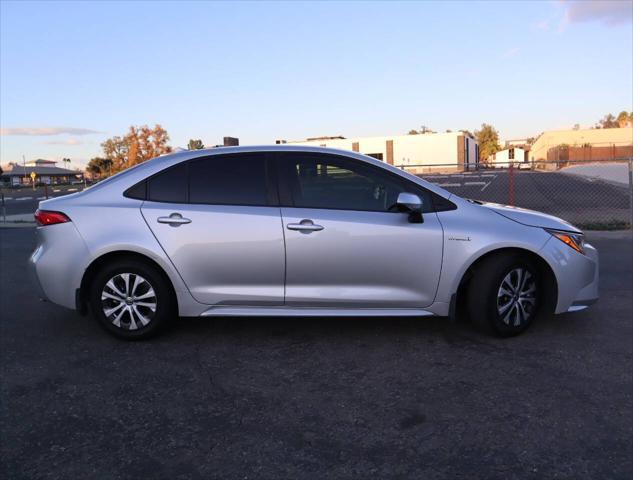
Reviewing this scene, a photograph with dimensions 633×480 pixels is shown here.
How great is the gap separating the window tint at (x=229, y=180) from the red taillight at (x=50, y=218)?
109cm

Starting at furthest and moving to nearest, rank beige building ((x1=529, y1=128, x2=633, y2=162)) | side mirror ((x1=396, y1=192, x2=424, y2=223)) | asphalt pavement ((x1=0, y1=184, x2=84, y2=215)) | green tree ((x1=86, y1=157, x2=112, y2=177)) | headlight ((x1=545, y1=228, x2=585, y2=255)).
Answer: green tree ((x1=86, y1=157, x2=112, y2=177)), beige building ((x1=529, y1=128, x2=633, y2=162)), asphalt pavement ((x1=0, y1=184, x2=84, y2=215)), headlight ((x1=545, y1=228, x2=585, y2=255)), side mirror ((x1=396, y1=192, x2=424, y2=223))

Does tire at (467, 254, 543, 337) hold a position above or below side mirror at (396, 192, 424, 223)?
below

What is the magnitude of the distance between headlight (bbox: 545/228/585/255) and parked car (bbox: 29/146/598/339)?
0.01 metres

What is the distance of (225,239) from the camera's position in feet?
14.7

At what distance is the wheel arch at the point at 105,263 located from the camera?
4598 mm

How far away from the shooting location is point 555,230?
15.4 ft

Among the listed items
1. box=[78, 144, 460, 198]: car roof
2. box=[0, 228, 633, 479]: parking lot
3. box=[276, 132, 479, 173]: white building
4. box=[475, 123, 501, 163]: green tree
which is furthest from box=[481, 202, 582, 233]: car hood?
box=[475, 123, 501, 163]: green tree

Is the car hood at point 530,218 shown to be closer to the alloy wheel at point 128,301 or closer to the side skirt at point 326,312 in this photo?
the side skirt at point 326,312

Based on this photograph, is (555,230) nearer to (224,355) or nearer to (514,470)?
(514,470)

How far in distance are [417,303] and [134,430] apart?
239 centimetres

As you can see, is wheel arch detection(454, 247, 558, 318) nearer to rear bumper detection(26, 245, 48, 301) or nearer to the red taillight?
the red taillight

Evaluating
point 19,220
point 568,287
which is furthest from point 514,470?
point 19,220

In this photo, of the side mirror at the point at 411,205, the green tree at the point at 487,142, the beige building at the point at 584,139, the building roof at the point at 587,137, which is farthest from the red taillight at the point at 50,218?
the green tree at the point at 487,142

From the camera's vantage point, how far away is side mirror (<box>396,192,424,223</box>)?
171 inches
